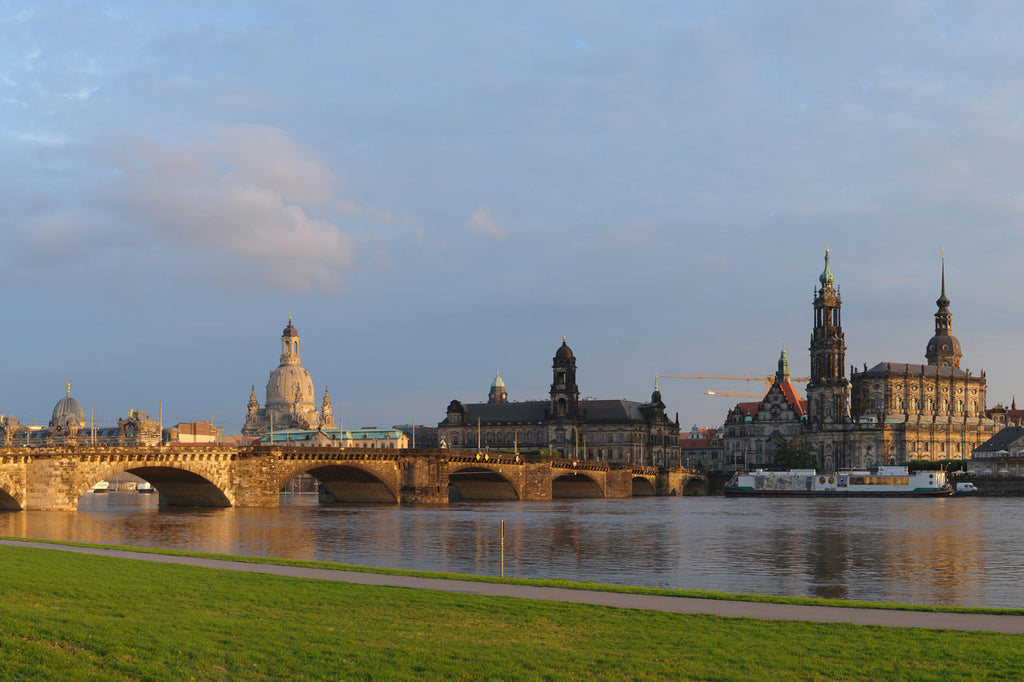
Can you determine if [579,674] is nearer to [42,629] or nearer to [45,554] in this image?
[42,629]

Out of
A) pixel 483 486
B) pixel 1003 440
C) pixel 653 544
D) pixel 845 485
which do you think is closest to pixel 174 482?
pixel 483 486

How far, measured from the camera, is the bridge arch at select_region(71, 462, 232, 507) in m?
81.2

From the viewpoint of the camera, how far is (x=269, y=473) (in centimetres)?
9694

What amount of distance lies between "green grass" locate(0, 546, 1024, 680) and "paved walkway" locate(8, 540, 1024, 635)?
3.30 feet

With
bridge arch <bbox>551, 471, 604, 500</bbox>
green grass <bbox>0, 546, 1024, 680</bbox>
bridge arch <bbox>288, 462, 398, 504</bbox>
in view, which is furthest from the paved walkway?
bridge arch <bbox>551, 471, 604, 500</bbox>

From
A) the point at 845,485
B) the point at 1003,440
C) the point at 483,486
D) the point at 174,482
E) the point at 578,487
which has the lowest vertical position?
the point at 578,487

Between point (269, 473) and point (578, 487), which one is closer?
point (269, 473)

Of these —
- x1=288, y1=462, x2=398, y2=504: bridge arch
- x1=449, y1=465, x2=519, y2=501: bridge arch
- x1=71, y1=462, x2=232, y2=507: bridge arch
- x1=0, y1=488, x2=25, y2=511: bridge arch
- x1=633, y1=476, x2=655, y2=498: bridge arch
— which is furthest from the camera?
x1=633, y1=476, x2=655, y2=498: bridge arch

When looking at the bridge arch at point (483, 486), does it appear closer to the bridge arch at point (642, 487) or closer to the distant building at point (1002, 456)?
the bridge arch at point (642, 487)

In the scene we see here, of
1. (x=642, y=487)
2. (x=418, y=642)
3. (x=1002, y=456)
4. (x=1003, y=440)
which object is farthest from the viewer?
(x=1003, y=440)

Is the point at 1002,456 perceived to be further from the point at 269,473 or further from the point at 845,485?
the point at 269,473

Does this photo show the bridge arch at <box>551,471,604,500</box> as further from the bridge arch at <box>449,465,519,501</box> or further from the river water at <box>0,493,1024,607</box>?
the river water at <box>0,493,1024,607</box>

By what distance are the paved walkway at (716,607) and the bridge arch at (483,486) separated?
99858 mm

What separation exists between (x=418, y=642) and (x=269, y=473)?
81.5 m
